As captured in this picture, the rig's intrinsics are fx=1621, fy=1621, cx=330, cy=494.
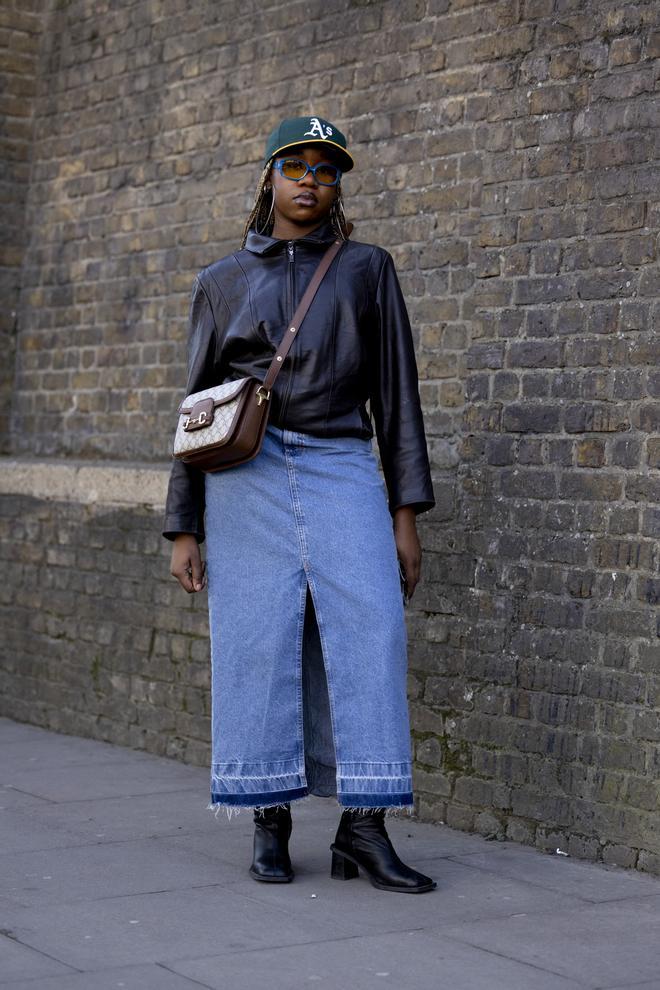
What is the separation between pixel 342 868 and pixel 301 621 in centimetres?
76

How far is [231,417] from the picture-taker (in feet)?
15.1

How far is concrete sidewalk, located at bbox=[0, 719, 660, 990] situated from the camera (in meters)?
3.94

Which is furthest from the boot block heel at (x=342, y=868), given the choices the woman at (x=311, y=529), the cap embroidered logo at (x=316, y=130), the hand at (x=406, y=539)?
the cap embroidered logo at (x=316, y=130)

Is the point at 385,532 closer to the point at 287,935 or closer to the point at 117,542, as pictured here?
the point at 287,935

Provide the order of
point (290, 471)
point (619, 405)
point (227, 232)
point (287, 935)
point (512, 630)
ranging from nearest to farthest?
point (287, 935)
point (290, 471)
point (619, 405)
point (512, 630)
point (227, 232)

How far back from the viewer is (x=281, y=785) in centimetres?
480

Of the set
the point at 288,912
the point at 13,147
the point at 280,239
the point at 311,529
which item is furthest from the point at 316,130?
the point at 13,147

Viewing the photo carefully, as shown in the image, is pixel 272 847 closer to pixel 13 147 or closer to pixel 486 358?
pixel 486 358

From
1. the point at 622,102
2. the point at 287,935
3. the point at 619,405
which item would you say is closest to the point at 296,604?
the point at 287,935

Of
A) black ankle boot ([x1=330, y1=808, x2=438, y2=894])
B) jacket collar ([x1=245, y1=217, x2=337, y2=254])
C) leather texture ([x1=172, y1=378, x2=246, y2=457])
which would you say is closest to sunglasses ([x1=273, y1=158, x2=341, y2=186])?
jacket collar ([x1=245, y1=217, x2=337, y2=254])

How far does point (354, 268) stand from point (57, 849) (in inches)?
84.7

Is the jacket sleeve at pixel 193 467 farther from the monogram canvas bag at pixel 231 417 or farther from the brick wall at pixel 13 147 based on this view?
the brick wall at pixel 13 147

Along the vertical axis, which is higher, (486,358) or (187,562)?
(486,358)

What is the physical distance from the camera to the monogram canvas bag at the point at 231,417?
15.1 ft
